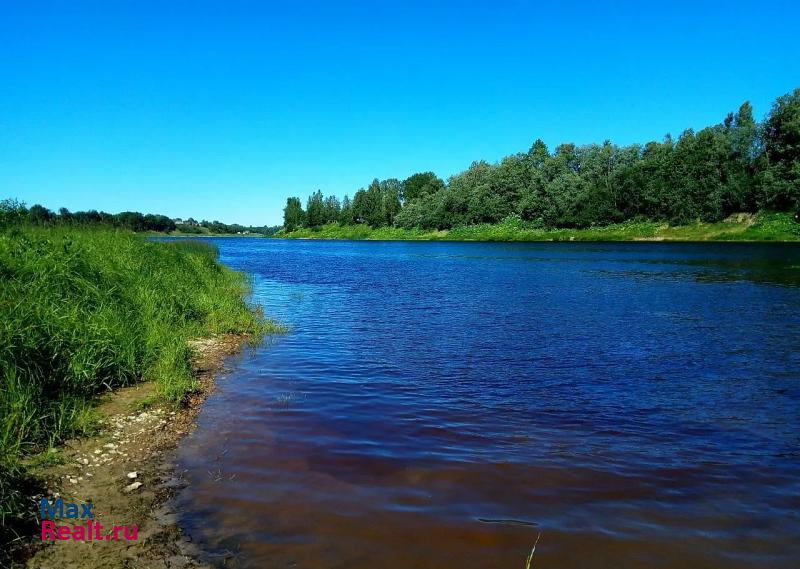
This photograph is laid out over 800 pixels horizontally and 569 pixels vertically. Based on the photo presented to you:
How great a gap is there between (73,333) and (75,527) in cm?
443

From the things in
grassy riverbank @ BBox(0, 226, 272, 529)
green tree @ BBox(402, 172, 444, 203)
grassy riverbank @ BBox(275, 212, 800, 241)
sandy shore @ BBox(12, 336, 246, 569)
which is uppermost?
green tree @ BBox(402, 172, 444, 203)

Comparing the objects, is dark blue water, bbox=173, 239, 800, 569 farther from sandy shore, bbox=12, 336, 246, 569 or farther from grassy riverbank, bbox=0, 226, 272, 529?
grassy riverbank, bbox=0, 226, 272, 529

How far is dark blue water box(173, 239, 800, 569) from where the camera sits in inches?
209

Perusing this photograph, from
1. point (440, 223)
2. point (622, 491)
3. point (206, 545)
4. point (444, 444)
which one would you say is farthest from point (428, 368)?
point (440, 223)

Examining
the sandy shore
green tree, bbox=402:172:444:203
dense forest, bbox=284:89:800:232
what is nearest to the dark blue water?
the sandy shore

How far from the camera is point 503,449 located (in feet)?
25.3

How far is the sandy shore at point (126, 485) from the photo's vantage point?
477 cm

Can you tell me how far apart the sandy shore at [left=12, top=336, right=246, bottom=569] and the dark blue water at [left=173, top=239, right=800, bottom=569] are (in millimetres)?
331

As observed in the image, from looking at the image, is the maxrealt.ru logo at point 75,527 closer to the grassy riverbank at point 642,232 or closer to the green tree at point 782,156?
the grassy riverbank at point 642,232

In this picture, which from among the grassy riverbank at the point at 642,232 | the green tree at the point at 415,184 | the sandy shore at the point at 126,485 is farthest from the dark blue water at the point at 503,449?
the green tree at the point at 415,184

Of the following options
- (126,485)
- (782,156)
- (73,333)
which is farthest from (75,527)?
(782,156)

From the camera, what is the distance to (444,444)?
25.8ft

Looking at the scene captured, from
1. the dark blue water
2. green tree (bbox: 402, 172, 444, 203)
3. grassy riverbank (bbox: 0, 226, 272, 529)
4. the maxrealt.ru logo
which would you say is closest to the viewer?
the maxrealt.ru logo

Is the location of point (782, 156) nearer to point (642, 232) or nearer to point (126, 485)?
point (642, 232)
